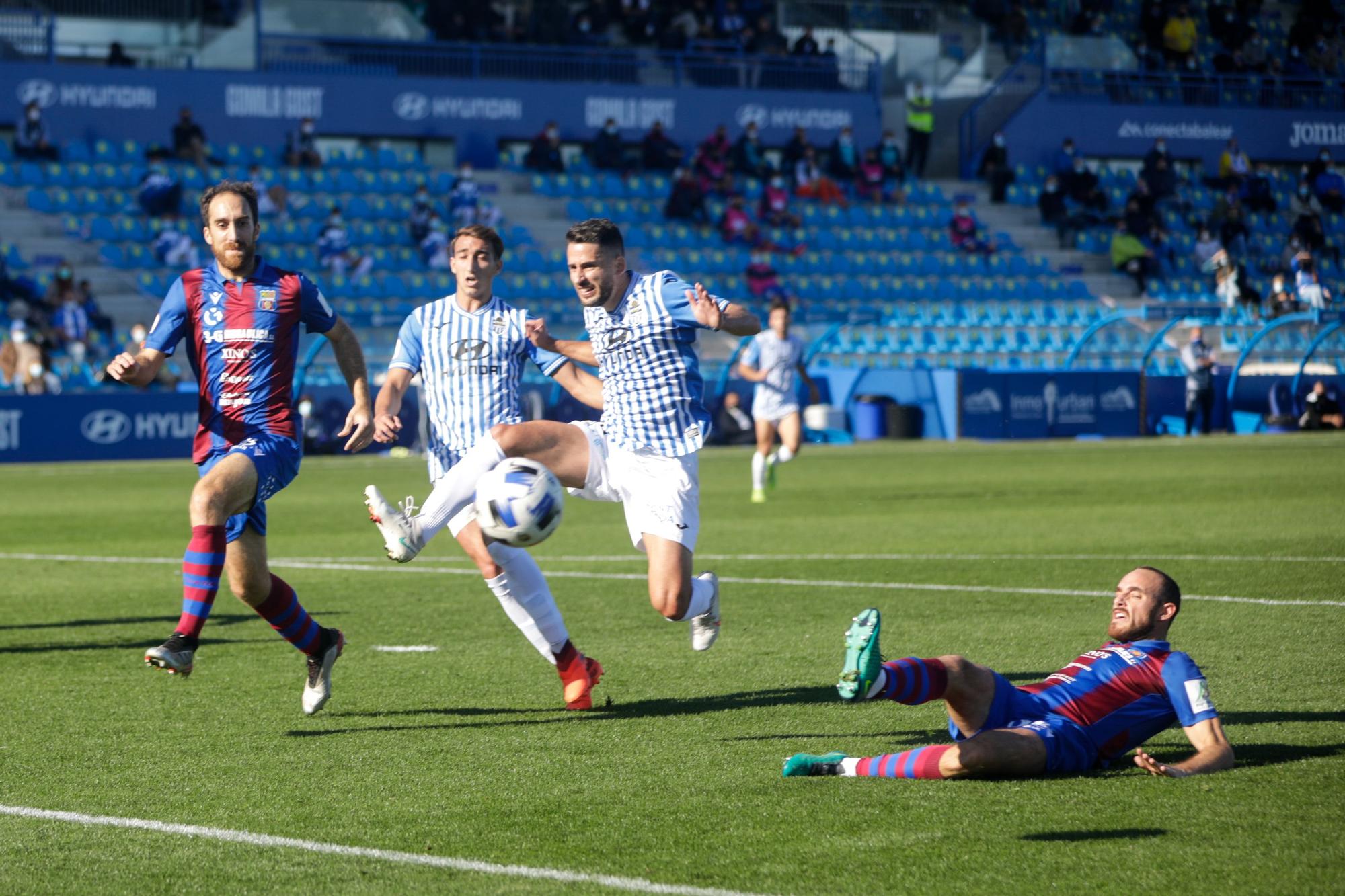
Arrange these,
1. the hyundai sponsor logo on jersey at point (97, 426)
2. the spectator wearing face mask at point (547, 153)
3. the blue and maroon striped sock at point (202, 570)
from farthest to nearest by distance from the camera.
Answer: the spectator wearing face mask at point (547, 153)
the hyundai sponsor logo on jersey at point (97, 426)
the blue and maroon striped sock at point (202, 570)

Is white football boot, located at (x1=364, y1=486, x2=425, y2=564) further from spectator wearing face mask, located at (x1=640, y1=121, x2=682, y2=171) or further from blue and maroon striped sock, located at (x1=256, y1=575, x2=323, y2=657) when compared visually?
spectator wearing face mask, located at (x1=640, y1=121, x2=682, y2=171)

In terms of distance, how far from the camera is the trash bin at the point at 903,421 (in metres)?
28.9

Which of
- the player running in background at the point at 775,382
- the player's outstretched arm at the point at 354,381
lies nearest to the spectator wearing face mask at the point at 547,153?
the player running in background at the point at 775,382

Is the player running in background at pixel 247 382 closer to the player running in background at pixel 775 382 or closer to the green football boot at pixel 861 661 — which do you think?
the green football boot at pixel 861 661

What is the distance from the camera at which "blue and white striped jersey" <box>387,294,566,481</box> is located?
7148 mm

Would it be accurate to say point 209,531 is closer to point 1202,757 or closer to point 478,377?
point 478,377

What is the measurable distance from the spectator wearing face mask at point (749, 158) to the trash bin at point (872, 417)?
26.8 ft

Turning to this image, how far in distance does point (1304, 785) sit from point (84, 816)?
11.7ft

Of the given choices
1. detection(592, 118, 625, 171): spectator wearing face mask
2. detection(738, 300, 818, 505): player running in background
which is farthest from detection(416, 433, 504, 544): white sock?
detection(592, 118, 625, 171): spectator wearing face mask

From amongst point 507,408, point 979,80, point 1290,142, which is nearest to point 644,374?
point 507,408

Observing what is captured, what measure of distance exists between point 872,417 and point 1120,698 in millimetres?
23936

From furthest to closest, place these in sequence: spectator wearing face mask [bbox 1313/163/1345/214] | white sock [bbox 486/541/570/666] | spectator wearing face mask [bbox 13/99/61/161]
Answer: spectator wearing face mask [bbox 1313/163/1345/214] → spectator wearing face mask [bbox 13/99/61/161] → white sock [bbox 486/541/570/666]

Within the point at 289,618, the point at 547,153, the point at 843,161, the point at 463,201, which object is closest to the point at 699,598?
the point at 289,618

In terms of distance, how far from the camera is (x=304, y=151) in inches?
1259
